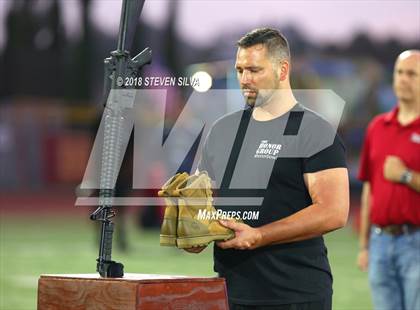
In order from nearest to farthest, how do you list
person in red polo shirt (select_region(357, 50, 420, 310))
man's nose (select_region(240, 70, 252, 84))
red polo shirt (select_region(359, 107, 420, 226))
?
1. man's nose (select_region(240, 70, 252, 84))
2. person in red polo shirt (select_region(357, 50, 420, 310))
3. red polo shirt (select_region(359, 107, 420, 226))

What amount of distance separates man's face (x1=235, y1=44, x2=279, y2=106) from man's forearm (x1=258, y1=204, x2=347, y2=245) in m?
0.55

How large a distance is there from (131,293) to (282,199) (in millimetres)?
1020

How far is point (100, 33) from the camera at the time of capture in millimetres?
39469

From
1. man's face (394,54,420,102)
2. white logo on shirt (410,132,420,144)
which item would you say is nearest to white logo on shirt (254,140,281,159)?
man's face (394,54,420,102)

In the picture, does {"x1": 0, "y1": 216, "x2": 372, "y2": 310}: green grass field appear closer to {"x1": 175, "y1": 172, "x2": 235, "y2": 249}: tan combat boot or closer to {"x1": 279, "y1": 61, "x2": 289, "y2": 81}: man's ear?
{"x1": 279, "y1": 61, "x2": 289, "y2": 81}: man's ear

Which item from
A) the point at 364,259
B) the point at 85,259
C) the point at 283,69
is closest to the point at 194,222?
the point at 283,69

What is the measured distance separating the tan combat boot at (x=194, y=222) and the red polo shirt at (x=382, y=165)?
94.9 inches

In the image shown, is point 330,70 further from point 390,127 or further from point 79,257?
point 390,127

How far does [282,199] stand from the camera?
4773 millimetres

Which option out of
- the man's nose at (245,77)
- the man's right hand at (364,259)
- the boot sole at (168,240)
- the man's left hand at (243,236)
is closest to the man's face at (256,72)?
the man's nose at (245,77)

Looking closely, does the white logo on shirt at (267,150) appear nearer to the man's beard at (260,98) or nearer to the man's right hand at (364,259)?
the man's beard at (260,98)

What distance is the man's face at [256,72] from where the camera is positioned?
4.70m

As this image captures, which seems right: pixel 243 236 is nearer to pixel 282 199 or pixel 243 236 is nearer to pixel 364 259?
pixel 282 199

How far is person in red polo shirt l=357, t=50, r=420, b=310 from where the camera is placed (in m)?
6.63
